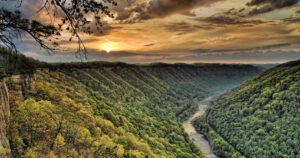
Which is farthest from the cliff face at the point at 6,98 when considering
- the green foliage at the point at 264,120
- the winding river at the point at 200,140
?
the green foliage at the point at 264,120

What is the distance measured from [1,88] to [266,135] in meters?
86.3

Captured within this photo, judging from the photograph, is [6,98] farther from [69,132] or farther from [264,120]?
[264,120]

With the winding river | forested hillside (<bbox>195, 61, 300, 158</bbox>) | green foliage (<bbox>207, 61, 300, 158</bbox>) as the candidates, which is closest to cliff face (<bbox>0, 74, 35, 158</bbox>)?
the winding river

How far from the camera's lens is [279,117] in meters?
75.2

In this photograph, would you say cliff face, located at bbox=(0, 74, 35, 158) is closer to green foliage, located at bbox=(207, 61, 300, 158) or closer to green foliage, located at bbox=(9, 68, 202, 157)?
green foliage, located at bbox=(9, 68, 202, 157)

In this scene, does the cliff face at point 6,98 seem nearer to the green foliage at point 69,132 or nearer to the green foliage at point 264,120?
the green foliage at point 69,132

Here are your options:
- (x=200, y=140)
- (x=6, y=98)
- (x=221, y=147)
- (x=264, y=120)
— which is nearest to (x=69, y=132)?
(x=6, y=98)

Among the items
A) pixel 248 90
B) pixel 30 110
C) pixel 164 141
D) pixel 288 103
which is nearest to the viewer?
pixel 30 110

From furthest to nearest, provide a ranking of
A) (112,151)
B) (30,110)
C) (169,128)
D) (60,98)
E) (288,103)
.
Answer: (288,103)
(169,128)
(60,98)
(112,151)
(30,110)

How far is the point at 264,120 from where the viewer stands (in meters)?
75.8

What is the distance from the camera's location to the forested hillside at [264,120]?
6081cm

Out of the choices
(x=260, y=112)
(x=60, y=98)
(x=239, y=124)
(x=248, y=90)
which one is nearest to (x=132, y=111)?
(x=60, y=98)

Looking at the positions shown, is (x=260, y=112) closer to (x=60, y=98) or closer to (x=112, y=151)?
(x=112, y=151)

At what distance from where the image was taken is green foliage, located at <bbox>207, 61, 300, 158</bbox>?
60.8m
